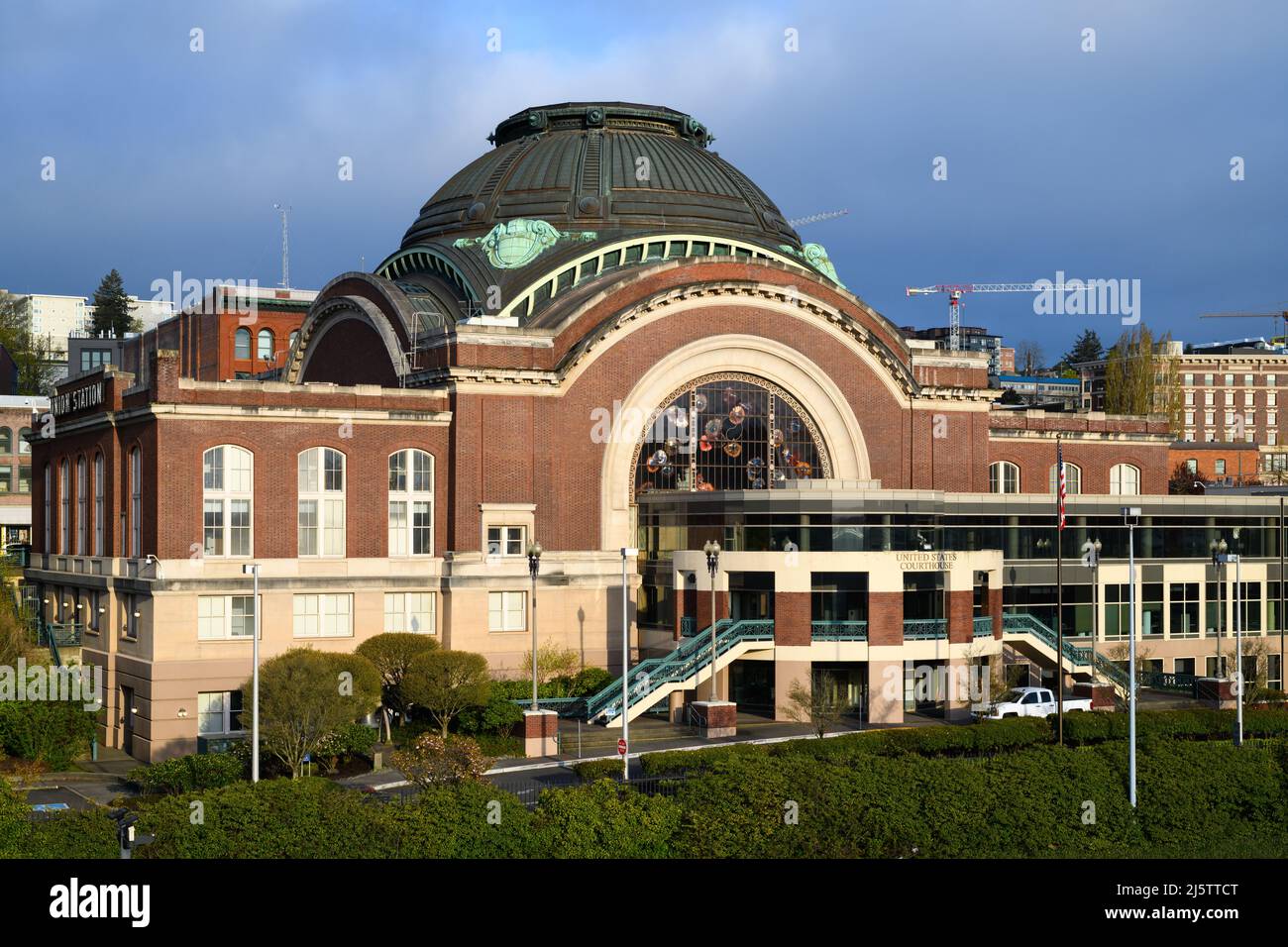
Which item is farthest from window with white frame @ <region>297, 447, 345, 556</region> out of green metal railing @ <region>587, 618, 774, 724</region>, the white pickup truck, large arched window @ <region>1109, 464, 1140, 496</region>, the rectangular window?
large arched window @ <region>1109, 464, 1140, 496</region>

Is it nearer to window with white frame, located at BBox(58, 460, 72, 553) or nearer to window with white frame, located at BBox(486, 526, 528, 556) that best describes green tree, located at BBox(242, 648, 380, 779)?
window with white frame, located at BBox(486, 526, 528, 556)

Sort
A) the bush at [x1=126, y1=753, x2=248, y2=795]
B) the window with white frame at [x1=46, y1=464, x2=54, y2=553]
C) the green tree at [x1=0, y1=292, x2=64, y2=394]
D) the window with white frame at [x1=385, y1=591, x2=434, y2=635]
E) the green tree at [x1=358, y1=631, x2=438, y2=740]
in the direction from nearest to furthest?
the bush at [x1=126, y1=753, x2=248, y2=795] < the green tree at [x1=358, y1=631, x2=438, y2=740] < the window with white frame at [x1=385, y1=591, x2=434, y2=635] < the window with white frame at [x1=46, y1=464, x2=54, y2=553] < the green tree at [x1=0, y1=292, x2=64, y2=394]

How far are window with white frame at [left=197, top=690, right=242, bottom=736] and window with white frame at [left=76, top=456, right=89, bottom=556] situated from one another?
36.3ft

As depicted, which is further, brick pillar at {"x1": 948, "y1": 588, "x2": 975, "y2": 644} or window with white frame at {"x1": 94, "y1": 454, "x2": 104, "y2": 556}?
window with white frame at {"x1": 94, "y1": 454, "x2": 104, "y2": 556}

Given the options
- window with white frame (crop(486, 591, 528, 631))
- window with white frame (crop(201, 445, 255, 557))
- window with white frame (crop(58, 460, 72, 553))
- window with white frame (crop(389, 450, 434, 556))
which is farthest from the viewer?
window with white frame (crop(58, 460, 72, 553))

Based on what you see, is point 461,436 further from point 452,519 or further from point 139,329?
point 139,329

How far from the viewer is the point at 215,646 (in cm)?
5378

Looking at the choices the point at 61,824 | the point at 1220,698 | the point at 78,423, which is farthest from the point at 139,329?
the point at 61,824

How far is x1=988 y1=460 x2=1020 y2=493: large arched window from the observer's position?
7381 centimetres

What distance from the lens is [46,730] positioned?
49.3 m

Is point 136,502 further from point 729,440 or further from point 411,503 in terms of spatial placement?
point 729,440

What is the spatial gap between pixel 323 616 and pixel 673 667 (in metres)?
12.3

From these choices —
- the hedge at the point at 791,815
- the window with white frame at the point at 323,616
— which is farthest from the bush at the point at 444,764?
the window with white frame at the point at 323,616
